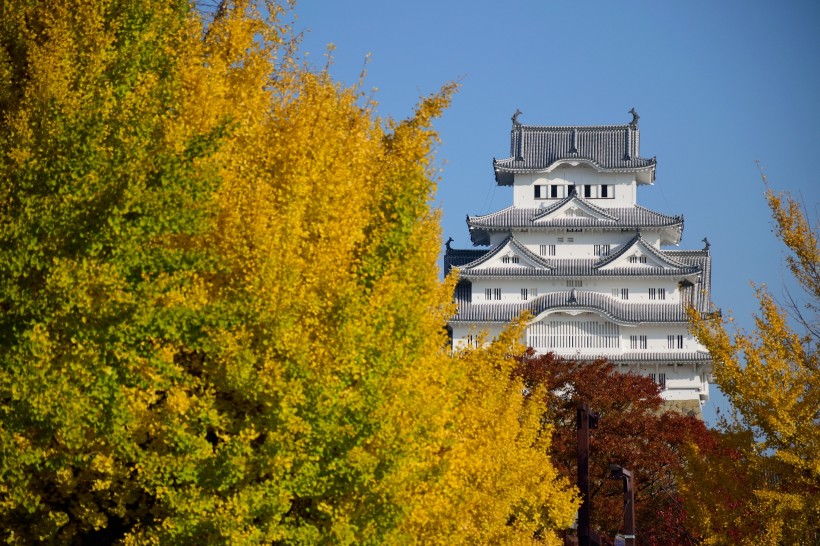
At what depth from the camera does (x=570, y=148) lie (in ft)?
204

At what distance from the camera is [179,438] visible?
35.0ft

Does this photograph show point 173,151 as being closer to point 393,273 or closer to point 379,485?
point 393,273

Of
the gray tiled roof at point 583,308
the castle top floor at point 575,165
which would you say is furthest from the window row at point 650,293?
the castle top floor at point 575,165

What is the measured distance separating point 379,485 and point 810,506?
7089 millimetres

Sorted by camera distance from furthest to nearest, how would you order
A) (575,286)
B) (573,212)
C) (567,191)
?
(567,191) < (573,212) < (575,286)

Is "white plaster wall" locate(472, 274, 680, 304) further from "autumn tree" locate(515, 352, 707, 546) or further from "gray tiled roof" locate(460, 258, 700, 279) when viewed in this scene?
"autumn tree" locate(515, 352, 707, 546)

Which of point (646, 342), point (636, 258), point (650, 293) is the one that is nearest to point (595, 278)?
point (636, 258)

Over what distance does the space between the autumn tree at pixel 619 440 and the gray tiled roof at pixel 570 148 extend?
24016mm

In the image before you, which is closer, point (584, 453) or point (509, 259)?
point (584, 453)

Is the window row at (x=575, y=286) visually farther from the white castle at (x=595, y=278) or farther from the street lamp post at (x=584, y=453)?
the street lamp post at (x=584, y=453)

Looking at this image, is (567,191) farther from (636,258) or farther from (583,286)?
(636,258)

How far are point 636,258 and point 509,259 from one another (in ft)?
20.8

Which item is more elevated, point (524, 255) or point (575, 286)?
point (524, 255)

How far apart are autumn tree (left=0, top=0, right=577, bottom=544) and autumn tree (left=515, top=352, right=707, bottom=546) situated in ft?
59.3
